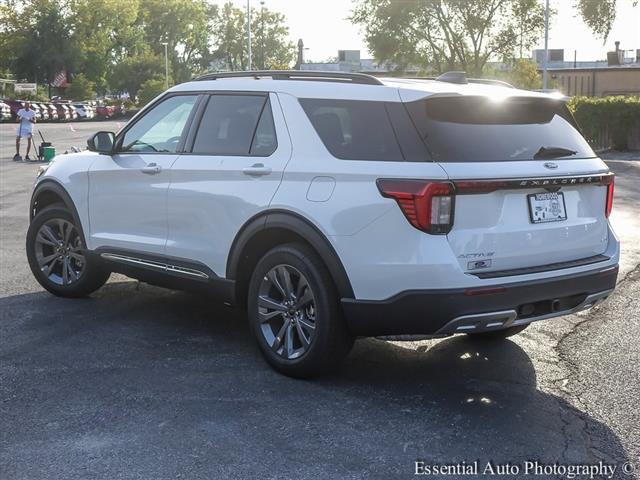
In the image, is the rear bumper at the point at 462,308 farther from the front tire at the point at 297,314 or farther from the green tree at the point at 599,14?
the green tree at the point at 599,14

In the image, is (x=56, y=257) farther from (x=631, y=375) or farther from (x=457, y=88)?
(x=631, y=375)

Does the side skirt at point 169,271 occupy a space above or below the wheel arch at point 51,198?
below

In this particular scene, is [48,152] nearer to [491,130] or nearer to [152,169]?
[152,169]

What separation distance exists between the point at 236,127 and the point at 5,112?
49685mm

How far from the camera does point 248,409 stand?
461 centimetres

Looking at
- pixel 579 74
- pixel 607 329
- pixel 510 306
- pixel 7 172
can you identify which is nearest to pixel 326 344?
pixel 510 306

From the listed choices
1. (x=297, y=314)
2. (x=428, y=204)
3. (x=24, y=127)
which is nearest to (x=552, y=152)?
(x=428, y=204)

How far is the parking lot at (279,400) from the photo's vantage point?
4.00m

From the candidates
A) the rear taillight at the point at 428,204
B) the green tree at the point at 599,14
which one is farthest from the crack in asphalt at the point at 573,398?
the green tree at the point at 599,14

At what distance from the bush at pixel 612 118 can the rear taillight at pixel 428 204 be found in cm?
2303

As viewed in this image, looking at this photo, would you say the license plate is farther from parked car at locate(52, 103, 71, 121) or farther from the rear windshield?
parked car at locate(52, 103, 71, 121)

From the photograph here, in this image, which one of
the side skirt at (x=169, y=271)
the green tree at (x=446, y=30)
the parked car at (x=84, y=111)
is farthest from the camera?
the parked car at (x=84, y=111)

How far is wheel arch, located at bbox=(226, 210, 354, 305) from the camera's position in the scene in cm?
475

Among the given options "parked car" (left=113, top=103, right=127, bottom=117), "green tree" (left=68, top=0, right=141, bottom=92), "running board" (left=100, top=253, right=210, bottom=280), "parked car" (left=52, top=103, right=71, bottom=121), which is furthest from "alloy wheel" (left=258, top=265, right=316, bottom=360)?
"green tree" (left=68, top=0, right=141, bottom=92)
